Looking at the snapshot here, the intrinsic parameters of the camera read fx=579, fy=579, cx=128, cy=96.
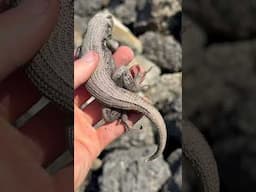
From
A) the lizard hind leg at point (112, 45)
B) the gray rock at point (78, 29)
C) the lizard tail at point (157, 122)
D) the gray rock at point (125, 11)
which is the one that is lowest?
the gray rock at point (125, 11)

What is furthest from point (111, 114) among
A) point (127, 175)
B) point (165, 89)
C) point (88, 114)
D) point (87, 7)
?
point (127, 175)

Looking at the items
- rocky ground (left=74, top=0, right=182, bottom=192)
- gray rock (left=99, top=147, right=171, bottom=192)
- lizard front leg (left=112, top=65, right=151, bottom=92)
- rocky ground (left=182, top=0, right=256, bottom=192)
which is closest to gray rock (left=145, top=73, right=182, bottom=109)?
rocky ground (left=74, top=0, right=182, bottom=192)

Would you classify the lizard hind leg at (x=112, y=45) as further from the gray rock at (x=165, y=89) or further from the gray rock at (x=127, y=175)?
the gray rock at (x=127, y=175)

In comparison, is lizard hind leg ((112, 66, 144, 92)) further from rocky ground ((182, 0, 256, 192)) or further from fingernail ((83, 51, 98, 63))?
rocky ground ((182, 0, 256, 192))

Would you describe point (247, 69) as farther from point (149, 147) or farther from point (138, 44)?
point (149, 147)

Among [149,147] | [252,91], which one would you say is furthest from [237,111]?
[149,147]

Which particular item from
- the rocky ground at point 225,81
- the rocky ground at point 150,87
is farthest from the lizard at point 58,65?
the rocky ground at point 225,81

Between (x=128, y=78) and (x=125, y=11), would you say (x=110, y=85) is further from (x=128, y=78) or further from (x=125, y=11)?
(x=125, y=11)
